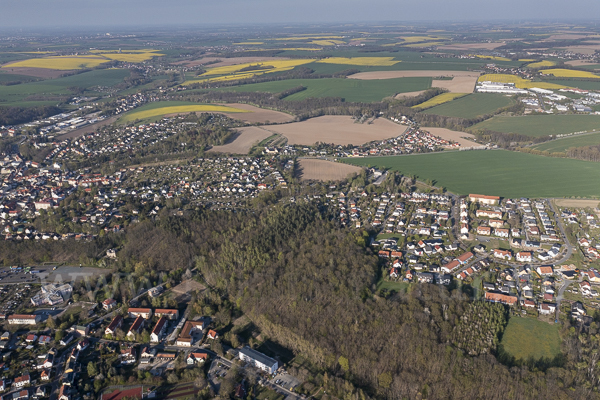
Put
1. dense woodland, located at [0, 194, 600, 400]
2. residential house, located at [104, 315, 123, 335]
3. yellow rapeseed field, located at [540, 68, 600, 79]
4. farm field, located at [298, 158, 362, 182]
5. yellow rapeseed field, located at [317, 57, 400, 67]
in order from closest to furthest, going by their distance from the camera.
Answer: dense woodland, located at [0, 194, 600, 400], residential house, located at [104, 315, 123, 335], farm field, located at [298, 158, 362, 182], yellow rapeseed field, located at [540, 68, 600, 79], yellow rapeseed field, located at [317, 57, 400, 67]

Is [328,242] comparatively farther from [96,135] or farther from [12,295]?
[96,135]

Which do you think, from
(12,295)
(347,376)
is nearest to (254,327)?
(347,376)

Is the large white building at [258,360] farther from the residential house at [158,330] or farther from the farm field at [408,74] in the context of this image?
the farm field at [408,74]

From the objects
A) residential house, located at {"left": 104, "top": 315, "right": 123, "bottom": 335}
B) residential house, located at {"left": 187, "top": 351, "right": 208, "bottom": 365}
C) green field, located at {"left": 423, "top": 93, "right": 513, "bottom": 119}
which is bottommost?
residential house, located at {"left": 187, "top": 351, "right": 208, "bottom": 365}

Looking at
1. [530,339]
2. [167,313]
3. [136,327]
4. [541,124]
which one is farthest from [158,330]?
[541,124]

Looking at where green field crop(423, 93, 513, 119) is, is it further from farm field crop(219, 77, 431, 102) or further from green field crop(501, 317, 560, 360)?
green field crop(501, 317, 560, 360)

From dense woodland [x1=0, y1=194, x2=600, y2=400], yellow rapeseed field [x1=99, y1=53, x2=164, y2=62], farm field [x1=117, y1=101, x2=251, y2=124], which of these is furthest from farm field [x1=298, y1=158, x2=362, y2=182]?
yellow rapeseed field [x1=99, y1=53, x2=164, y2=62]

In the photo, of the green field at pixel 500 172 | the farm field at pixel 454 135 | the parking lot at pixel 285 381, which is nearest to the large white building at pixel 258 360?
the parking lot at pixel 285 381
